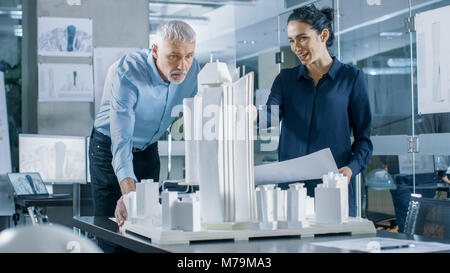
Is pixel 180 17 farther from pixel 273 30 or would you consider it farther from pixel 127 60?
pixel 127 60

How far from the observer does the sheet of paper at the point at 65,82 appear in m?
4.10

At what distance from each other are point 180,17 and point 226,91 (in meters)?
5.99

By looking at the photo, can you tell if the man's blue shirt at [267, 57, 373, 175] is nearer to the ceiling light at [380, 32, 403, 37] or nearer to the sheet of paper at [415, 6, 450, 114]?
the sheet of paper at [415, 6, 450, 114]

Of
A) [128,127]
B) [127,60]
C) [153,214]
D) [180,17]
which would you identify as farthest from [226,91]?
[180,17]

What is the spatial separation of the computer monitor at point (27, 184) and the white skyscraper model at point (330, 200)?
259cm

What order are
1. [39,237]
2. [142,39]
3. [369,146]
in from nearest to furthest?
[39,237] < [369,146] < [142,39]

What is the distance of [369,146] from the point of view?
2193 mm

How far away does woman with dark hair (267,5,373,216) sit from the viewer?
229 cm

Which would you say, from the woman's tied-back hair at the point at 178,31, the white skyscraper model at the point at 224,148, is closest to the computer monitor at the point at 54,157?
the woman's tied-back hair at the point at 178,31

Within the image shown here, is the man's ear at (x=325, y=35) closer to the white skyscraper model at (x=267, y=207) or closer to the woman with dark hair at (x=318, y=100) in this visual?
the woman with dark hair at (x=318, y=100)

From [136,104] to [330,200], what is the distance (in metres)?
1.14

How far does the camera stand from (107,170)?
2.56 m

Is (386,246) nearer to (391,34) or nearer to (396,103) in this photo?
(396,103)

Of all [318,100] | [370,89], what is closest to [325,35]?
[318,100]
